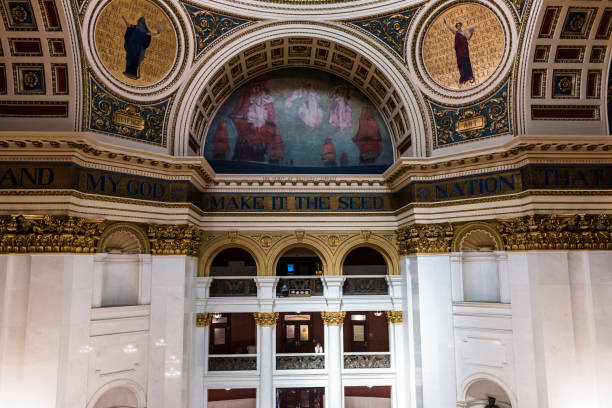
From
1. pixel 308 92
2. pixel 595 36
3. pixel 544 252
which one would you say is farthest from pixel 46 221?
pixel 595 36

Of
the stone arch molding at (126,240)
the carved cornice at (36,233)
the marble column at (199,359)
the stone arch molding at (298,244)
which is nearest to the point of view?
the carved cornice at (36,233)

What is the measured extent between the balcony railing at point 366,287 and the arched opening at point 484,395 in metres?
4.39

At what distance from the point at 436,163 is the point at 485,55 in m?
3.76

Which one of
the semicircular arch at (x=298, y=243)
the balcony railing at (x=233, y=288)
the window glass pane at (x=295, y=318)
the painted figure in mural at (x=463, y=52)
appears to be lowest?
the window glass pane at (x=295, y=318)

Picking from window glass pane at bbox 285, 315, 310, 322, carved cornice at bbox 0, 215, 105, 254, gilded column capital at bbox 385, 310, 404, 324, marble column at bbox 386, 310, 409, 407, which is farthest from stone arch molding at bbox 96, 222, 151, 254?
window glass pane at bbox 285, 315, 310, 322

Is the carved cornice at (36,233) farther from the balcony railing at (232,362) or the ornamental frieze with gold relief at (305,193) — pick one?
the balcony railing at (232,362)

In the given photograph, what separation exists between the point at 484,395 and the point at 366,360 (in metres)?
4.11

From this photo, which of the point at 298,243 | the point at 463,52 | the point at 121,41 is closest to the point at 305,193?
the point at 298,243

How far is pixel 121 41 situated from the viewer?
1277 cm

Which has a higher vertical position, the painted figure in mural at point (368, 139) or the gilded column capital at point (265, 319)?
the painted figure in mural at point (368, 139)

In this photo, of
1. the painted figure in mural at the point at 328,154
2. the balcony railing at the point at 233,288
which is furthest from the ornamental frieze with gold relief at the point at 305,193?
the balcony railing at the point at 233,288

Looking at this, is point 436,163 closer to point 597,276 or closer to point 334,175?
point 334,175

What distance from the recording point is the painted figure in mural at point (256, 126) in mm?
16484

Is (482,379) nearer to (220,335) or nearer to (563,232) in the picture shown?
(563,232)
